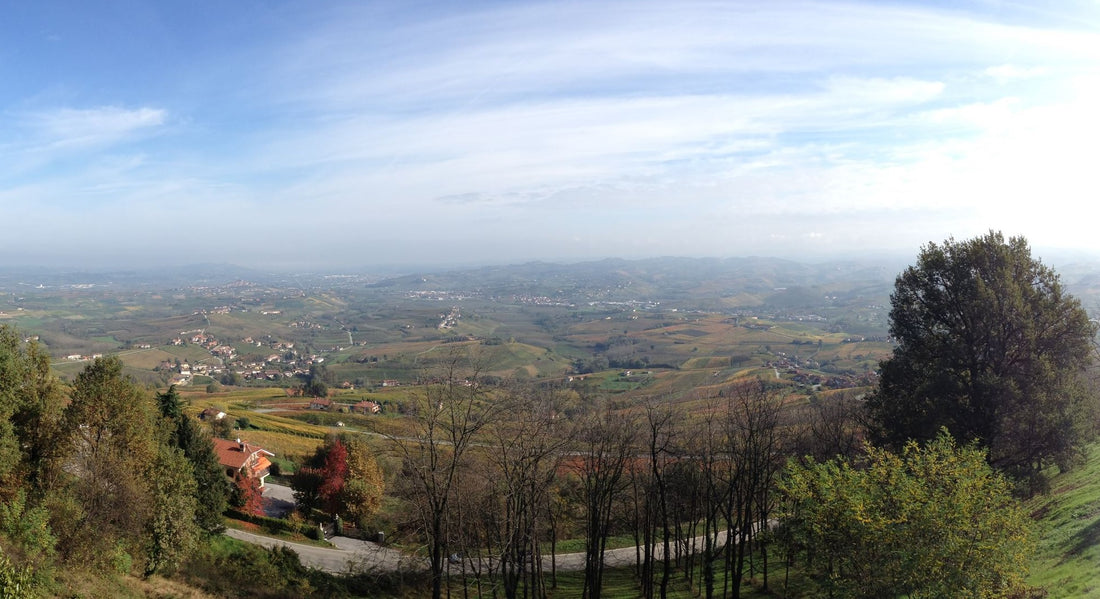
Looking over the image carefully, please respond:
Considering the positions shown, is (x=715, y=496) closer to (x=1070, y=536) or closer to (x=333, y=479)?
(x=1070, y=536)

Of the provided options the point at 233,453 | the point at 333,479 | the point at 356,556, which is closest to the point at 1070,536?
the point at 356,556

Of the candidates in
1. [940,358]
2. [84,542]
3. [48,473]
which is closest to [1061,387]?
[940,358]

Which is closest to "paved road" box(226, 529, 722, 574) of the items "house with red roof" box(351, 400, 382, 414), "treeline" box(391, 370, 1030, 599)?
"treeline" box(391, 370, 1030, 599)

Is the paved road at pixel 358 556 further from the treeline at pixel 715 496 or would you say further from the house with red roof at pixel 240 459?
the house with red roof at pixel 240 459

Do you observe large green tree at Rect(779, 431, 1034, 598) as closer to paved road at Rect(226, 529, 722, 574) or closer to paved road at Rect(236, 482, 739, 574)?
paved road at Rect(236, 482, 739, 574)

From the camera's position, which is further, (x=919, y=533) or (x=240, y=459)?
(x=240, y=459)

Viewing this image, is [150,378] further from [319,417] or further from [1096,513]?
[1096,513]
